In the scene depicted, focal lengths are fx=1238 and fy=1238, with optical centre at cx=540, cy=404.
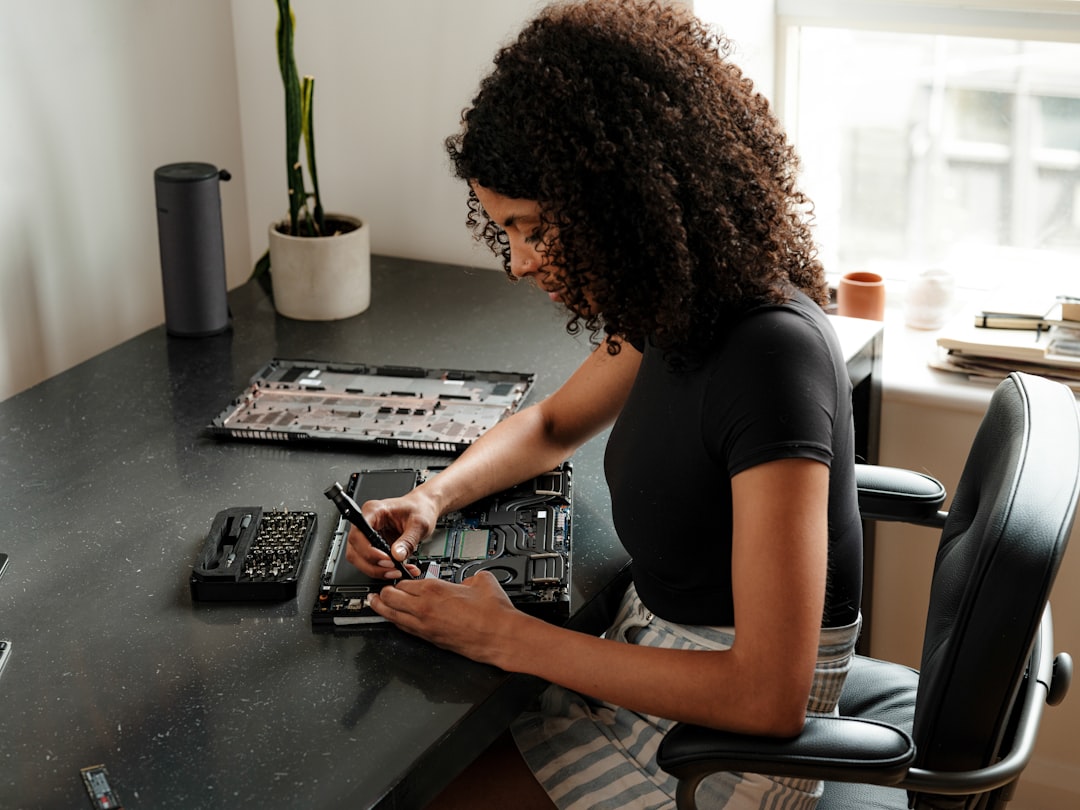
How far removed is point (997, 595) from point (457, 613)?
0.48 meters

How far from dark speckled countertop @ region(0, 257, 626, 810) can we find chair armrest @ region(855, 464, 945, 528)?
314 millimetres

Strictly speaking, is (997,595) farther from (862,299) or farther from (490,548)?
(862,299)

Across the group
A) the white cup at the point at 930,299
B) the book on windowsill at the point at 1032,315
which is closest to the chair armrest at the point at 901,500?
the book on windowsill at the point at 1032,315

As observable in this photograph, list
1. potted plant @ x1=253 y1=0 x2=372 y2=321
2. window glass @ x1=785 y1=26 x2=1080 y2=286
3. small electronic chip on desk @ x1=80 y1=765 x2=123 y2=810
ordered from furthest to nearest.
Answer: window glass @ x1=785 y1=26 x2=1080 y2=286 < potted plant @ x1=253 y1=0 x2=372 y2=321 < small electronic chip on desk @ x1=80 y1=765 x2=123 y2=810

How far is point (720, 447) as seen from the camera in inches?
43.8

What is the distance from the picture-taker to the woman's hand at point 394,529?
1.26 meters

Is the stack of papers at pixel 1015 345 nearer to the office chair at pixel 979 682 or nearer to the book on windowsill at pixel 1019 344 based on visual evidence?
the book on windowsill at pixel 1019 344

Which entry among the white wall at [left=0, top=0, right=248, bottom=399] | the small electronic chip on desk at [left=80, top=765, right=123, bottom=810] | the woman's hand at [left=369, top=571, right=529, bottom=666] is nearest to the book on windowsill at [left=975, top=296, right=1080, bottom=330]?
the woman's hand at [left=369, top=571, right=529, bottom=666]

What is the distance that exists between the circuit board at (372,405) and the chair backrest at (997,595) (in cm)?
64

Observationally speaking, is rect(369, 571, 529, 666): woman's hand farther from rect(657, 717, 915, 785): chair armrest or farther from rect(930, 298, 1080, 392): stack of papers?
rect(930, 298, 1080, 392): stack of papers

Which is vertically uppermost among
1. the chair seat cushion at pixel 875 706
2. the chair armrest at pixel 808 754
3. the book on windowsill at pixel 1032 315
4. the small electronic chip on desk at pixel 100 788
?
the book on windowsill at pixel 1032 315

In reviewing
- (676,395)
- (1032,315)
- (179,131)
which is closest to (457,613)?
(676,395)

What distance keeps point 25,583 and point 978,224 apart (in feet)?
5.52

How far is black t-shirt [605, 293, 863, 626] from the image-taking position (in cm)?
107
